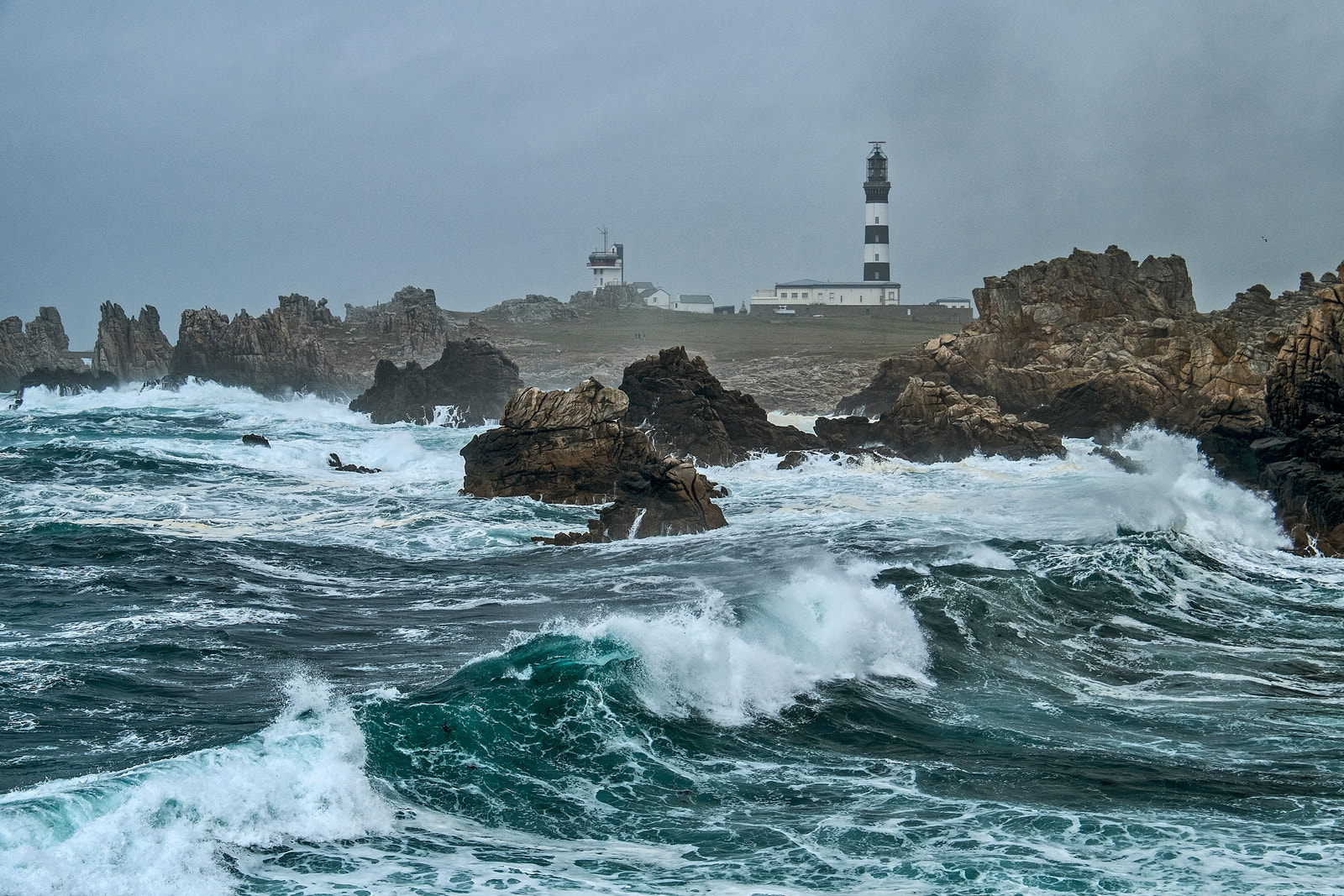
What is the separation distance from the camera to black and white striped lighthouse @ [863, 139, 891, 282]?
8600 cm

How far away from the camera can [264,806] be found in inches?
267

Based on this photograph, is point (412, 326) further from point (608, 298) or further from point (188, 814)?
point (188, 814)

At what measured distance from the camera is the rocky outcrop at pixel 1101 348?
32312 mm

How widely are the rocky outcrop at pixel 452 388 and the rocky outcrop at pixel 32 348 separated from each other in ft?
103

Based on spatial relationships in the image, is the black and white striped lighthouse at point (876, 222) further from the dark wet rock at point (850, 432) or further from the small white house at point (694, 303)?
the dark wet rock at point (850, 432)

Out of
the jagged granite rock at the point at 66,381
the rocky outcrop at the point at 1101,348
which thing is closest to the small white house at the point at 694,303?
the jagged granite rock at the point at 66,381

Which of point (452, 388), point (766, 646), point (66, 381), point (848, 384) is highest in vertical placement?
point (66, 381)

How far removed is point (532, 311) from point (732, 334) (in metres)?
23.9

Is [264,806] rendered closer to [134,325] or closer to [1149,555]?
[1149,555]

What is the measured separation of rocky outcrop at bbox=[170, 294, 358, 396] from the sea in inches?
1510

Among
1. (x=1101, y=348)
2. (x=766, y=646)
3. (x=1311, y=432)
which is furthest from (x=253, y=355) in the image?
(x=766, y=646)

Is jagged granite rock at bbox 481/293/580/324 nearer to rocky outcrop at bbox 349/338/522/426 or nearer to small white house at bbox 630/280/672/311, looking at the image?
small white house at bbox 630/280/672/311

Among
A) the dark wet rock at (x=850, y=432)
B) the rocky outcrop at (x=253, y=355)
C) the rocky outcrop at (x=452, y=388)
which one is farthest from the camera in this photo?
the rocky outcrop at (x=253, y=355)

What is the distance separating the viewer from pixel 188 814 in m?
A: 6.48
